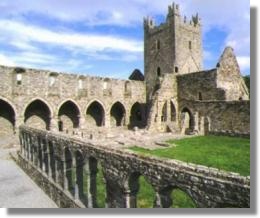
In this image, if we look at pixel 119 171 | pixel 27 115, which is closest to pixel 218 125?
pixel 27 115

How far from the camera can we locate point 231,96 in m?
24.0

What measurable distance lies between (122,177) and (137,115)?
24.4 meters

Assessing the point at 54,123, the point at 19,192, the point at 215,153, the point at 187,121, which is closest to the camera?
the point at 19,192

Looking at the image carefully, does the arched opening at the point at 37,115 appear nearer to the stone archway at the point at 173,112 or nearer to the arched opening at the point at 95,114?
the arched opening at the point at 95,114

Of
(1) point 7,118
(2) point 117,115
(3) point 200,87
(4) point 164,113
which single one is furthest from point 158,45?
(1) point 7,118

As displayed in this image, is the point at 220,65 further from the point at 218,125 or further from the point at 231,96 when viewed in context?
the point at 218,125

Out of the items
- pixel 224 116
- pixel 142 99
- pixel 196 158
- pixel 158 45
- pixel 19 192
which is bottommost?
pixel 19 192

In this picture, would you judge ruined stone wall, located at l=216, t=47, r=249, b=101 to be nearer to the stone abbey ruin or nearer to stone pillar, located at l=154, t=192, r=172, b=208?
the stone abbey ruin

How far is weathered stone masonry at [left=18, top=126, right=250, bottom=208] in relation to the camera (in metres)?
4.54

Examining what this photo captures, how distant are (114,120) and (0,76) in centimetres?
1083

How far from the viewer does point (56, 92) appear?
24141 mm

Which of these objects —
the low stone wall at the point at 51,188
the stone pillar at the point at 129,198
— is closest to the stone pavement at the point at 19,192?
the low stone wall at the point at 51,188

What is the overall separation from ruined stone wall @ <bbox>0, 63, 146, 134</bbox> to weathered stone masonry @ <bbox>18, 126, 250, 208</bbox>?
377 inches

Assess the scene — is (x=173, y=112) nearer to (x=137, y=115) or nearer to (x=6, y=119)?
(x=137, y=115)
